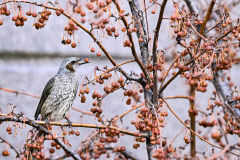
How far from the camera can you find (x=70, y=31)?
113 cm

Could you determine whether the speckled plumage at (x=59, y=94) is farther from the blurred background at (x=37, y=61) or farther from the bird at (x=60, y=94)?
the blurred background at (x=37, y=61)

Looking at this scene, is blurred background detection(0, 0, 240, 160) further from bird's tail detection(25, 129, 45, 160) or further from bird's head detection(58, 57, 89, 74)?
bird's tail detection(25, 129, 45, 160)

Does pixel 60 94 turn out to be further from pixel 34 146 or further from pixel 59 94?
pixel 34 146

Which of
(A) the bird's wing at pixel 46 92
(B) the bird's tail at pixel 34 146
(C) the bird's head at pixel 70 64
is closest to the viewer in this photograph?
(B) the bird's tail at pixel 34 146

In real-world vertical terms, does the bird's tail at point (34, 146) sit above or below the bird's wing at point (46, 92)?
below

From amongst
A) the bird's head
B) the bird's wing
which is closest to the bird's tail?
the bird's wing

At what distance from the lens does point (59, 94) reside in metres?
2.00

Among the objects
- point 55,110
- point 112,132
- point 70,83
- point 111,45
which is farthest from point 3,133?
point 112,132

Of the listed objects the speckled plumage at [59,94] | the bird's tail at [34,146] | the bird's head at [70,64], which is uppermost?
the bird's head at [70,64]

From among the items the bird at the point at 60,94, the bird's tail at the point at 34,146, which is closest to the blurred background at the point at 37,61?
the bird at the point at 60,94

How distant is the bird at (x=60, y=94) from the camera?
199 centimetres

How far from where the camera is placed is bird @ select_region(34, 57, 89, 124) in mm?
1994

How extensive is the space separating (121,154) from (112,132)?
0.40m

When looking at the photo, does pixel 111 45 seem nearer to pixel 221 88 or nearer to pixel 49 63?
pixel 49 63
